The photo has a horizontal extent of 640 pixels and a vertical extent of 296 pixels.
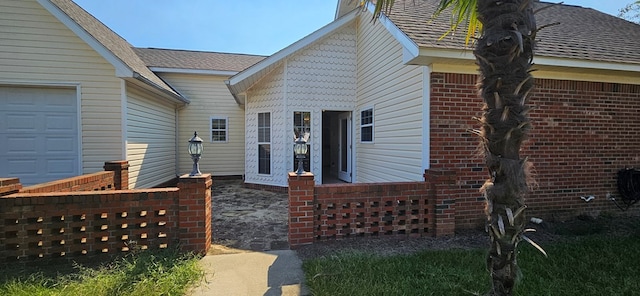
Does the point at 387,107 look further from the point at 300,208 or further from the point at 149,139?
the point at 149,139

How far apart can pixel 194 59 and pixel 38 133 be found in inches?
273

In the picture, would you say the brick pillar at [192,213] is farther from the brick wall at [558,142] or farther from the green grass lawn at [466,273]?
the brick wall at [558,142]

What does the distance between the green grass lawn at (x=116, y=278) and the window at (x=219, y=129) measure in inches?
331

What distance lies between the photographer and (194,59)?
1269cm

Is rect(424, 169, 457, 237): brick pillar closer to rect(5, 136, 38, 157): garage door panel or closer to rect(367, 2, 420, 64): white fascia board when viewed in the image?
rect(367, 2, 420, 64): white fascia board

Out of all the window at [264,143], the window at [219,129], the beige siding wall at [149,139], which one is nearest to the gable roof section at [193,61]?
the beige siding wall at [149,139]

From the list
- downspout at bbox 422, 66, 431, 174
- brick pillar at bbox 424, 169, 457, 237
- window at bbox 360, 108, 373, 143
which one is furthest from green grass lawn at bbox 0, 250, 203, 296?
window at bbox 360, 108, 373, 143

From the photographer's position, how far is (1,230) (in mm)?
3535

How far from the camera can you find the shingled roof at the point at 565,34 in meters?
5.02

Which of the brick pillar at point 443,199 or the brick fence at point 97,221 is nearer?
the brick fence at point 97,221

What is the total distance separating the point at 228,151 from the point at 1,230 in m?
8.35

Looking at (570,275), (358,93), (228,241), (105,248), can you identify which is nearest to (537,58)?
(570,275)

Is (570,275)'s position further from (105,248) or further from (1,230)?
(1,230)

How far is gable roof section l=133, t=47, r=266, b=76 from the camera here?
36.7 feet
